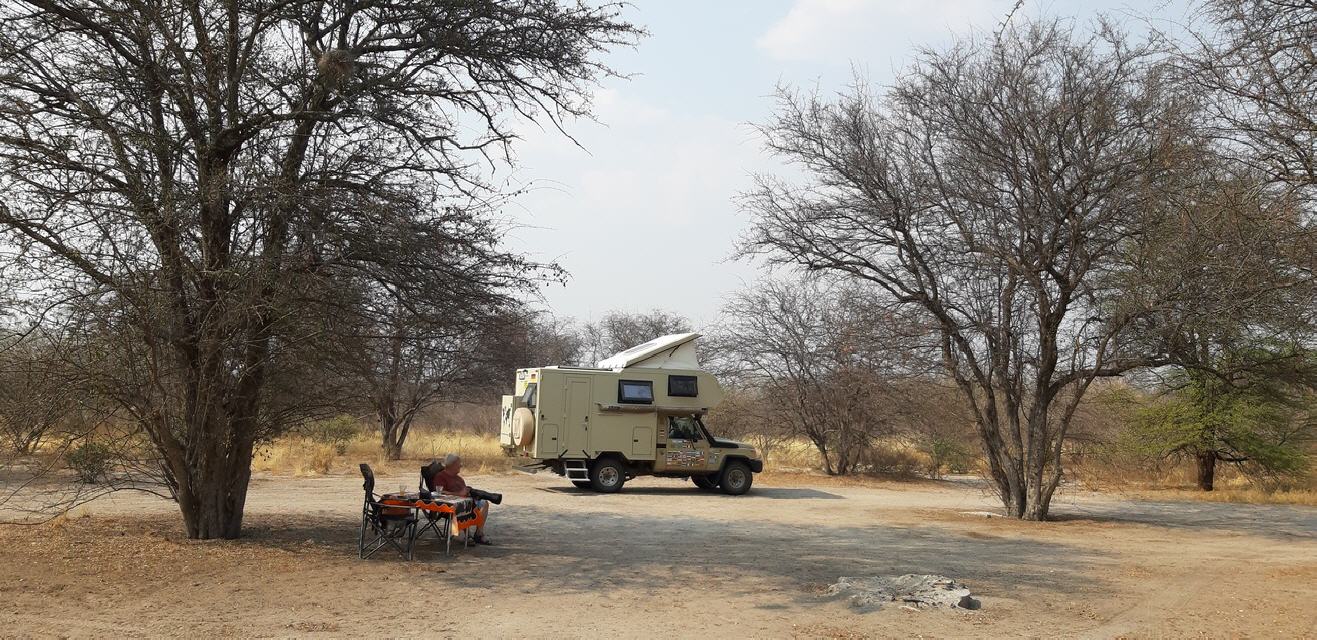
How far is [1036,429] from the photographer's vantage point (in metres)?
16.7

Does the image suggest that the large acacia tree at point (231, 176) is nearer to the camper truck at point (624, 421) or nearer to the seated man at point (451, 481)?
the seated man at point (451, 481)

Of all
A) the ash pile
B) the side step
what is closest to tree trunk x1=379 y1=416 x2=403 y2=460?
the side step

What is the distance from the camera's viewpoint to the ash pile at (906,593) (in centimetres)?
822

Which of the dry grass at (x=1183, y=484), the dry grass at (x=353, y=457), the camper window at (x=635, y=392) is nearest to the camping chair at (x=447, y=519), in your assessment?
the camper window at (x=635, y=392)

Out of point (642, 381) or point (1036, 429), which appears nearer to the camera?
point (1036, 429)

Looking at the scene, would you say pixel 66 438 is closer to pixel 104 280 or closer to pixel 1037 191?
pixel 104 280

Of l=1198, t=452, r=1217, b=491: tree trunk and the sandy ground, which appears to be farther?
l=1198, t=452, r=1217, b=491: tree trunk

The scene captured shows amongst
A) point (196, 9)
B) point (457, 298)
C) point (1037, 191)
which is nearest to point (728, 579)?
point (457, 298)

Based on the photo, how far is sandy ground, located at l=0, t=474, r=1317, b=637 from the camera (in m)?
7.36

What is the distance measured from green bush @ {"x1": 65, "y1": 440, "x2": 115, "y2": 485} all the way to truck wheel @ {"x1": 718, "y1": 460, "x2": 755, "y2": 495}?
1311 cm

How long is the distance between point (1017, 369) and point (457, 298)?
1018cm

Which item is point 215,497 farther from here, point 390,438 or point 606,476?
point 390,438

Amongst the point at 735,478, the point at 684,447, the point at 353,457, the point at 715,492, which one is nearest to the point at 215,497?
the point at 684,447

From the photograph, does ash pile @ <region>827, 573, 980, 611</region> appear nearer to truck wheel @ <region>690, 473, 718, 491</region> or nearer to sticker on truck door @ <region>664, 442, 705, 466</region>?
sticker on truck door @ <region>664, 442, 705, 466</region>
